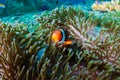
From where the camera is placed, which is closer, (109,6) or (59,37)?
(59,37)

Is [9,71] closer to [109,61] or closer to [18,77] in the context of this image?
[18,77]

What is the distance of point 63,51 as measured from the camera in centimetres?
305

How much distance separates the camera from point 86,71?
3016mm

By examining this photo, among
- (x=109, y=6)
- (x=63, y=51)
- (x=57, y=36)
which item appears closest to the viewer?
(x=63, y=51)

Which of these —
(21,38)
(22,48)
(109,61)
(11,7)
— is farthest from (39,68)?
(11,7)

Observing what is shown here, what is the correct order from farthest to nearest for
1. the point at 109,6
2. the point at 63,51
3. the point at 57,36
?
the point at 109,6 → the point at 57,36 → the point at 63,51

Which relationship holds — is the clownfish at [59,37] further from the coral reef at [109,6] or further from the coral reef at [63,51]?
the coral reef at [109,6]

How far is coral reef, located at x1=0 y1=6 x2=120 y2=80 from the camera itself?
2775 mm

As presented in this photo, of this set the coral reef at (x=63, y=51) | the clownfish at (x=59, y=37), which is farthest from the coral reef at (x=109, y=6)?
the clownfish at (x=59, y=37)

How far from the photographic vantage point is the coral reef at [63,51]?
9.11 feet

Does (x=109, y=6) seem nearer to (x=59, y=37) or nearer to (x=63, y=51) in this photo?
(x=59, y=37)

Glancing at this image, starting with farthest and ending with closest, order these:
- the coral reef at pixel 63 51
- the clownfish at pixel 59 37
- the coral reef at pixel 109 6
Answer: the coral reef at pixel 109 6, the clownfish at pixel 59 37, the coral reef at pixel 63 51

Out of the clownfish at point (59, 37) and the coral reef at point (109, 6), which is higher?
the coral reef at point (109, 6)

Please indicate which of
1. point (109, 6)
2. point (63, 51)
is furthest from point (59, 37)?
point (109, 6)
